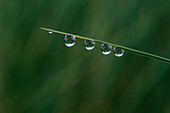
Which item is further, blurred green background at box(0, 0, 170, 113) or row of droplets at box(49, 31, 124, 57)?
blurred green background at box(0, 0, 170, 113)

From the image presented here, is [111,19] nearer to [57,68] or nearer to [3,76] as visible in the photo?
[57,68]

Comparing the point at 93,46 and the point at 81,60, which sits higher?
the point at 93,46

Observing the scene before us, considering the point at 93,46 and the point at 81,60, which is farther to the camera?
the point at 81,60

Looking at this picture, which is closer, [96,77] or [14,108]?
[14,108]

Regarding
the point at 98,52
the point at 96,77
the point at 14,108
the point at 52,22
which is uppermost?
the point at 52,22

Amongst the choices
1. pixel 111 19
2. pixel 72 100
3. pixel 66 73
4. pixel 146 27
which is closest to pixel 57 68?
pixel 66 73

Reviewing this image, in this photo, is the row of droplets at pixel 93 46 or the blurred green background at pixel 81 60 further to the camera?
the blurred green background at pixel 81 60

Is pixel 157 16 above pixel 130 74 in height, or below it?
above
